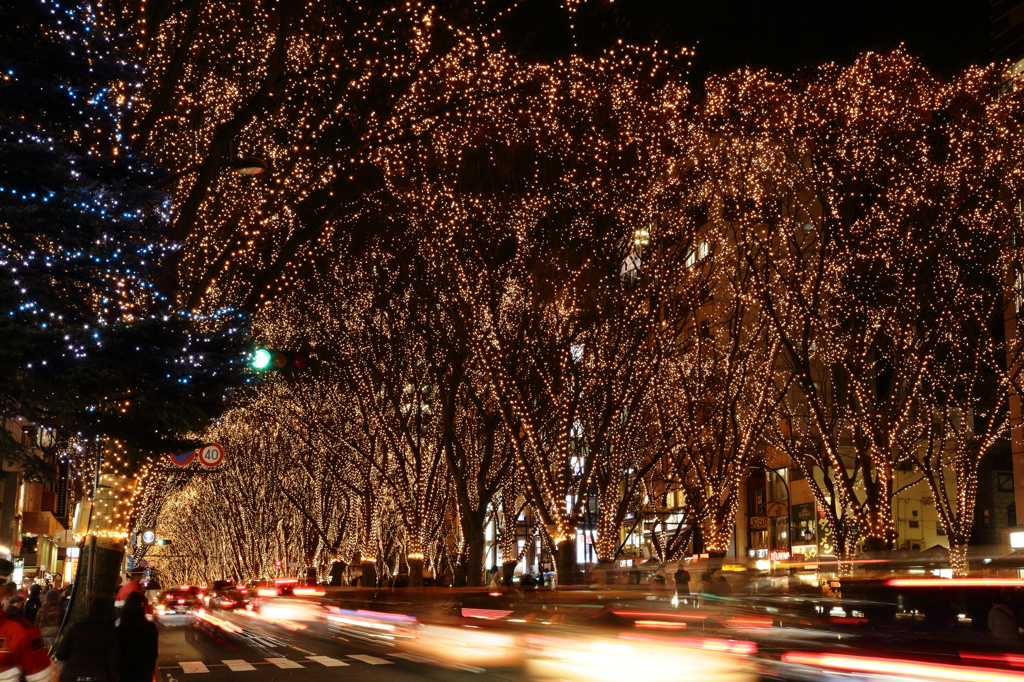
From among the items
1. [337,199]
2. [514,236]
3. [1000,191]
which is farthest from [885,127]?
[337,199]

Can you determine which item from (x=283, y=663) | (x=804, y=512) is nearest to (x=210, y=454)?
(x=283, y=663)

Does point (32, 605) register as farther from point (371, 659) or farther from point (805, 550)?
point (805, 550)

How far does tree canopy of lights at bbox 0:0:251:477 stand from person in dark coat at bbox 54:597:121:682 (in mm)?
2274

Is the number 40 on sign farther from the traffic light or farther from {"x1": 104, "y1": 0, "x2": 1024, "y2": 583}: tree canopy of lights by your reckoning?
the traffic light

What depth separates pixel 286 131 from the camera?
1661 centimetres

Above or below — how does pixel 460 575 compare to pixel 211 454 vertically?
below

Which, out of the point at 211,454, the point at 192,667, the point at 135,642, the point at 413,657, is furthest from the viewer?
the point at 211,454

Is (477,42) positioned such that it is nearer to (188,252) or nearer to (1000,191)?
(188,252)

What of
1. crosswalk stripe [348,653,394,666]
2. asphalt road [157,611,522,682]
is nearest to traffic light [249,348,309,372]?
asphalt road [157,611,522,682]

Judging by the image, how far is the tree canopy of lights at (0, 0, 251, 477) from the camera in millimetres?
9023

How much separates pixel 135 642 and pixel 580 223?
1464 cm

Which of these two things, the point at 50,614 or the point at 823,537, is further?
the point at 823,537

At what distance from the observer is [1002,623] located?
662cm

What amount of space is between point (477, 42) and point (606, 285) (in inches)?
270
